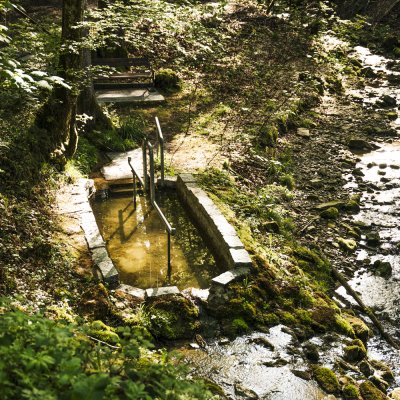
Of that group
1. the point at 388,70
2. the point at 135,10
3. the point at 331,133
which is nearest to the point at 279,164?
the point at 331,133

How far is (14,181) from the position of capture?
278 inches

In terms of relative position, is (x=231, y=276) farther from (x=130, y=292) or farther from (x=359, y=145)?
(x=359, y=145)

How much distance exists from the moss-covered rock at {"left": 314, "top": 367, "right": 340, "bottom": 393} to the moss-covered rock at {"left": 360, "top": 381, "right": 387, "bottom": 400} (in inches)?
10.4

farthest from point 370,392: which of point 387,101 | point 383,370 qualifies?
point 387,101

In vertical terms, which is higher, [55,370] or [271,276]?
[55,370]

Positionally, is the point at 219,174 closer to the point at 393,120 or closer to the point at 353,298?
the point at 353,298

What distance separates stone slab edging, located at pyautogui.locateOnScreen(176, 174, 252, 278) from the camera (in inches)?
264

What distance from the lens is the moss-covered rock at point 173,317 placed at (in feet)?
18.8

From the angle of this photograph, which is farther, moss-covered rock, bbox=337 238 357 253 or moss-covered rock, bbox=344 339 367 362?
moss-covered rock, bbox=337 238 357 253

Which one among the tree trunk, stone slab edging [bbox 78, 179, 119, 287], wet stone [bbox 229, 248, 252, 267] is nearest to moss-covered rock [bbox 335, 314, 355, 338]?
wet stone [bbox 229, 248, 252, 267]

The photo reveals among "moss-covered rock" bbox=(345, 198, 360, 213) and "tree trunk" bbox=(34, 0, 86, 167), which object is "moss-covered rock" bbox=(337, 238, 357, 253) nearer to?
"moss-covered rock" bbox=(345, 198, 360, 213)

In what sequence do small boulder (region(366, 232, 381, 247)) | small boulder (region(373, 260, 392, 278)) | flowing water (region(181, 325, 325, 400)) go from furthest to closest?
1. small boulder (region(366, 232, 381, 247))
2. small boulder (region(373, 260, 392, 278))
3. flowing water (region(181, 325, 325, 400))

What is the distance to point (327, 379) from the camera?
17.2 ft

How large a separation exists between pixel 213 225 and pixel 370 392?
3.12 metres
